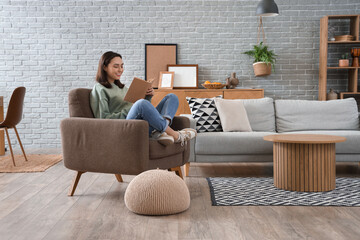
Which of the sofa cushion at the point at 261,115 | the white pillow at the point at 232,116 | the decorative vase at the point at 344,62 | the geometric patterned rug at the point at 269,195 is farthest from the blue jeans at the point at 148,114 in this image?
the decorative vase at the point at 344,62

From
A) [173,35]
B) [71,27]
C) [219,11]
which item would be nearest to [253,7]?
[219,11]

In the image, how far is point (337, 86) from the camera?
5.97 m

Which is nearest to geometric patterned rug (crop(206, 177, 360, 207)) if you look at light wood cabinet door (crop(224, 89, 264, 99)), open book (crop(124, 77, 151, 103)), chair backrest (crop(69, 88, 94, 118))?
open book (crop(124, 77, 151, 103))

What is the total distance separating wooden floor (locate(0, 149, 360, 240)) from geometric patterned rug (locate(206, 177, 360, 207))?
95mm

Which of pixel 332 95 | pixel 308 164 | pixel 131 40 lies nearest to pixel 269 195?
pixel 308 164

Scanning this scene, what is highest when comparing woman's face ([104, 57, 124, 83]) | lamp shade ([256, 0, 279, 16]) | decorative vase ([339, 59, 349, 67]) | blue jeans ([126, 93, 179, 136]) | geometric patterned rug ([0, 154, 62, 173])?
lamp shade ([256, 0, 279, 16])

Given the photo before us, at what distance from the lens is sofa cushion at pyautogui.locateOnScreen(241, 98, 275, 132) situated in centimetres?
442

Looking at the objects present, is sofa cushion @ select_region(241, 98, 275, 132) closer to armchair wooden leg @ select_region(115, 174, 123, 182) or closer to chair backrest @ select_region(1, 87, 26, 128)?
armchair wooden leg @ select_region(115, 174, 123, 182)

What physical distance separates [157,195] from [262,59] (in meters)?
3.71

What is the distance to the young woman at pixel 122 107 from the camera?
2982 mm

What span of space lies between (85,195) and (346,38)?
4.19 metres

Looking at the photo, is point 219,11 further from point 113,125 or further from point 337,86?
point 113,125

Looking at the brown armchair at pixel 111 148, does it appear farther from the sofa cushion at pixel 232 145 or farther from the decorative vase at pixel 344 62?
the decorative vase at pixel 344 62

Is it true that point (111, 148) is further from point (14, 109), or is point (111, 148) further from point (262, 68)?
point (262, 68)
